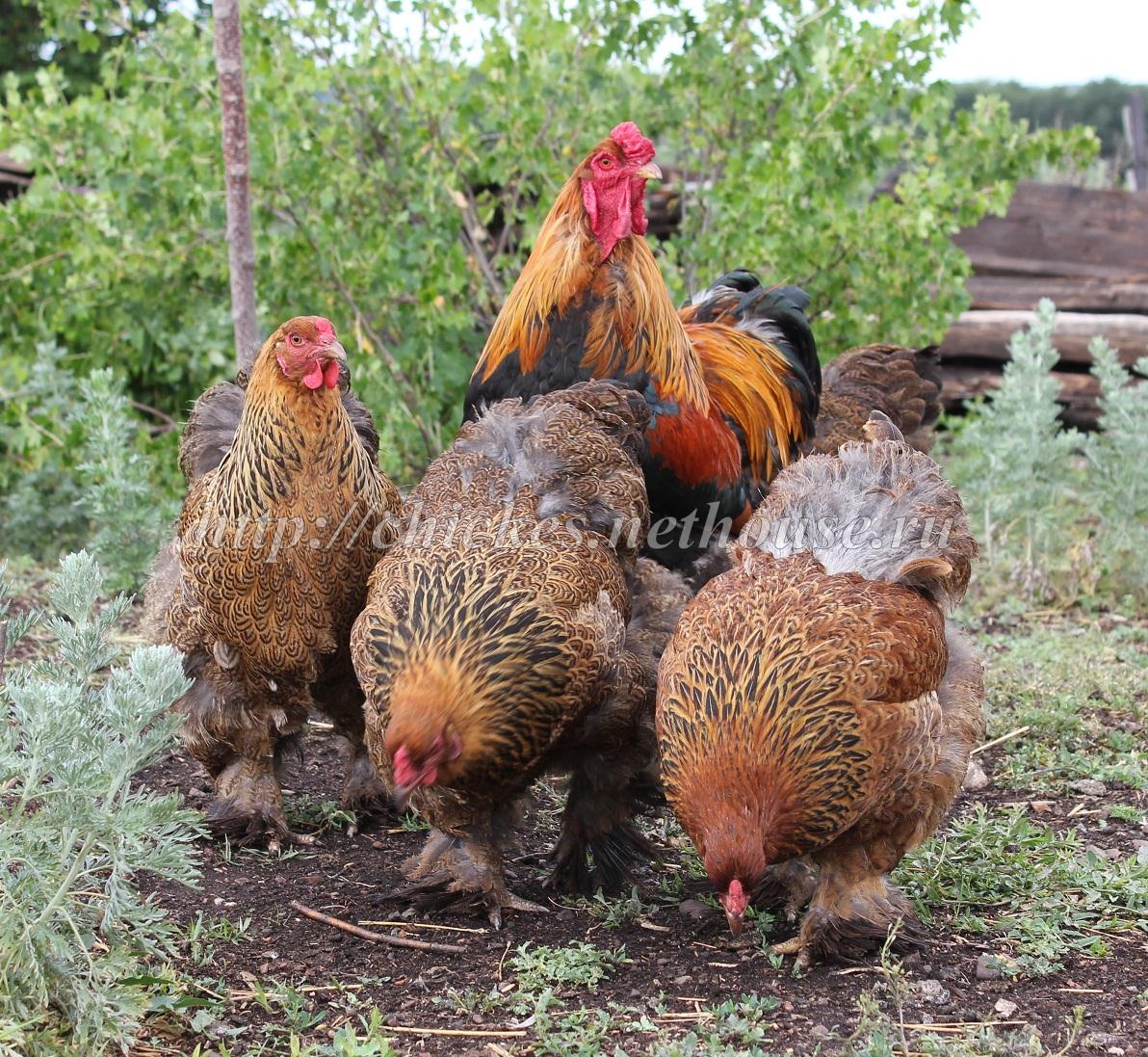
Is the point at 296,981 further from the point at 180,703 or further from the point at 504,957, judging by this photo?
the point at 180,703

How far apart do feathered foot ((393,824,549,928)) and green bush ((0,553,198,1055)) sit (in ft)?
3.78

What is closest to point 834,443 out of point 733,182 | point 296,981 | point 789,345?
point 789,345

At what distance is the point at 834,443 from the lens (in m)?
6.41

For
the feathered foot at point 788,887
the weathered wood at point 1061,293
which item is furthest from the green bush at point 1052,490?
the feathered foot at point 788,887

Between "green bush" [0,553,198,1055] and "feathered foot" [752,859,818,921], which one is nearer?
"green bush" [0,553,198,1055]

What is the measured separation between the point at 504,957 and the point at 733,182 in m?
5.06

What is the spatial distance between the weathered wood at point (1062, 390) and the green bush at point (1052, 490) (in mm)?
2808

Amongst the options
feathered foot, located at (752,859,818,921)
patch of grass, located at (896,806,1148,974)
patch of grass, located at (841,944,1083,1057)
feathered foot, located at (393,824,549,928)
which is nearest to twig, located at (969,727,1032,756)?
patch of grass, located at (896,806,1148,974)

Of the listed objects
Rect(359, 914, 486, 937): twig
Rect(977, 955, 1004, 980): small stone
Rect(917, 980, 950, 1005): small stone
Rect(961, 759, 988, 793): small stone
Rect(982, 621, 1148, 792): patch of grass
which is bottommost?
Rect(359, 914, 486, 937): twig

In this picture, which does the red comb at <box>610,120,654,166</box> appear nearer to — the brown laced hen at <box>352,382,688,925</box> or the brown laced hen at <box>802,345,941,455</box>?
the brown laced hen at <box>352,382,688,925</box>

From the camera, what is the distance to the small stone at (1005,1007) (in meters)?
3.50

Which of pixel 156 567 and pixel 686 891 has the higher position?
pixel 156 567

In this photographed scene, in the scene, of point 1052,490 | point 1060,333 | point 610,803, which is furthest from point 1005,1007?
point 1060,333

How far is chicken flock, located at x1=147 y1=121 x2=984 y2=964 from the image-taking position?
3568mm
